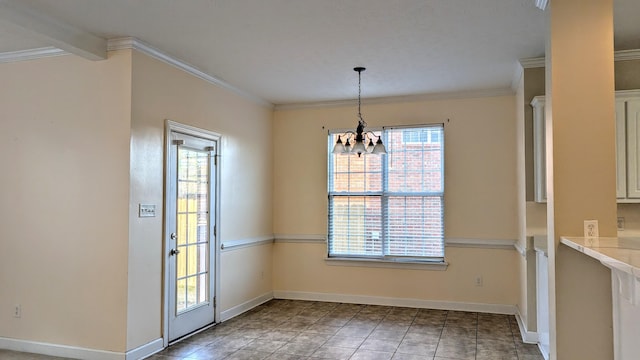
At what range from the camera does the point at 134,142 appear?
397 cm

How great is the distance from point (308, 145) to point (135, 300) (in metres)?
3.28

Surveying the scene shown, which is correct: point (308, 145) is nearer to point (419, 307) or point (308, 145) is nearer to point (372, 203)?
point (372, 203)

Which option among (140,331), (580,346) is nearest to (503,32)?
(580,346)

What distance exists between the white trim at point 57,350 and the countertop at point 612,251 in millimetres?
3445

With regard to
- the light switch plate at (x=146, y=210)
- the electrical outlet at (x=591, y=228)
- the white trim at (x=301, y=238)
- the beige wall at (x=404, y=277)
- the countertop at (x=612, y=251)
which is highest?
the light switch plate at (x=146, y=210)

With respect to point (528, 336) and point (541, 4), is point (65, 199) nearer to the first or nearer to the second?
point (541, 4)

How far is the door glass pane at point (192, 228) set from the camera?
15.1ft

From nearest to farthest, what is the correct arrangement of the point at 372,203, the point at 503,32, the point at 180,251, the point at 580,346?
the point at 580,346, the point at 503,32, the point at 180,251, the point at 372,203

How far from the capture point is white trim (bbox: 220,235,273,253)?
5.38 m

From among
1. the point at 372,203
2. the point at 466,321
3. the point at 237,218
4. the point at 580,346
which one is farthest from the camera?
the point at 372,203

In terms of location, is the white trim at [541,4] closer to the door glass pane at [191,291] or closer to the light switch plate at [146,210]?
the light switch plate at [146,210]

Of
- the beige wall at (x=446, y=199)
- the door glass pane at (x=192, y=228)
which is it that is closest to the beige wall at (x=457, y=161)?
the beige wall at (x=446, y=199)

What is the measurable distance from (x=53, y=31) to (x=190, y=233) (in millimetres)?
2170

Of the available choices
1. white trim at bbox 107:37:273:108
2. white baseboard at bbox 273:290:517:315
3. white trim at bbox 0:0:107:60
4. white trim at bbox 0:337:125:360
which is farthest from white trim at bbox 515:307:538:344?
white trim at bbox 0:0:107:60
